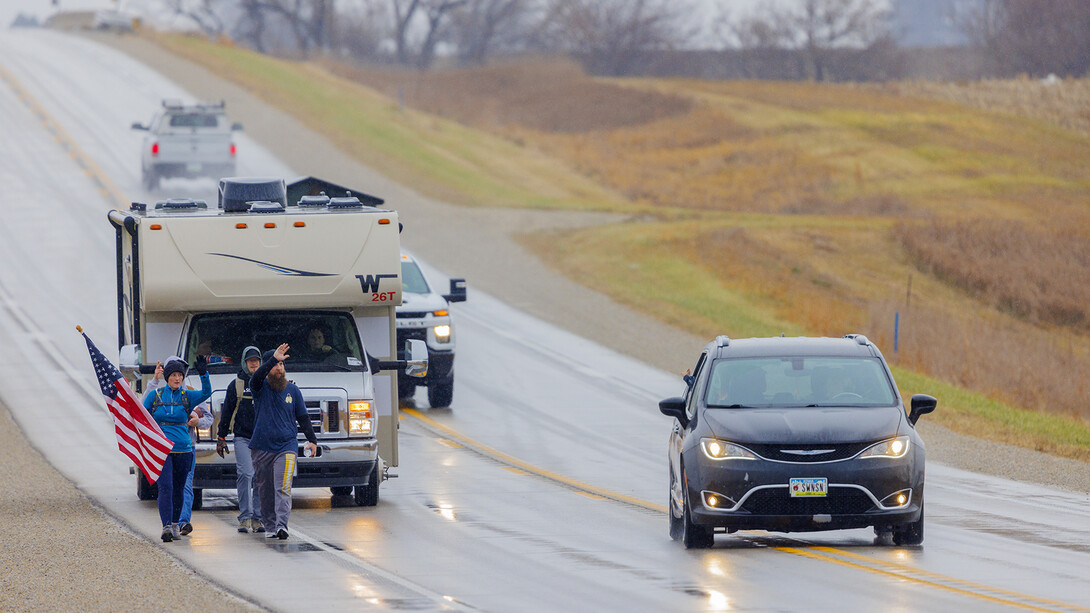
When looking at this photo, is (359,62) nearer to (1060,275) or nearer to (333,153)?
(333,153)

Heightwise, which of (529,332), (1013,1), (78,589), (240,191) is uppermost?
(1013,1)

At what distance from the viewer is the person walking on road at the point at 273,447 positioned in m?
12.1

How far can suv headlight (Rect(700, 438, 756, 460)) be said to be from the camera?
36.8 feet

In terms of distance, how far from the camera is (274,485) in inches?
479

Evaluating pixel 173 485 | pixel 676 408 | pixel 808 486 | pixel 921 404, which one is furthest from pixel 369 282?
pixel 921 404

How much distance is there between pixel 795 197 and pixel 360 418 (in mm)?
41886

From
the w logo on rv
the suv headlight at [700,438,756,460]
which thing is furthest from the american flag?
the suv headlight at [700,438,756,460]

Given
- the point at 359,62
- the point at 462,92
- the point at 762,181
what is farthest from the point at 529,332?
the point at 359,62

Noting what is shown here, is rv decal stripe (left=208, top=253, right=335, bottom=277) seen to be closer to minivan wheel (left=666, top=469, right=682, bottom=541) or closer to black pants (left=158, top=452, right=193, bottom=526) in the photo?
black pants (left=158, top=452, right=193, bottom=526)

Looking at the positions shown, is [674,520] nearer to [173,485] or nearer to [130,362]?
[173,485]

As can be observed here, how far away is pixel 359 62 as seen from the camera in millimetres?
121562

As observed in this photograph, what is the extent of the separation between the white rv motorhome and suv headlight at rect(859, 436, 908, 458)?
4.74m

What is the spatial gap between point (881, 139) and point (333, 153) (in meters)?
25.7

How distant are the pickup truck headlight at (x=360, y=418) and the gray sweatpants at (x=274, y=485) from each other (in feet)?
4.67
